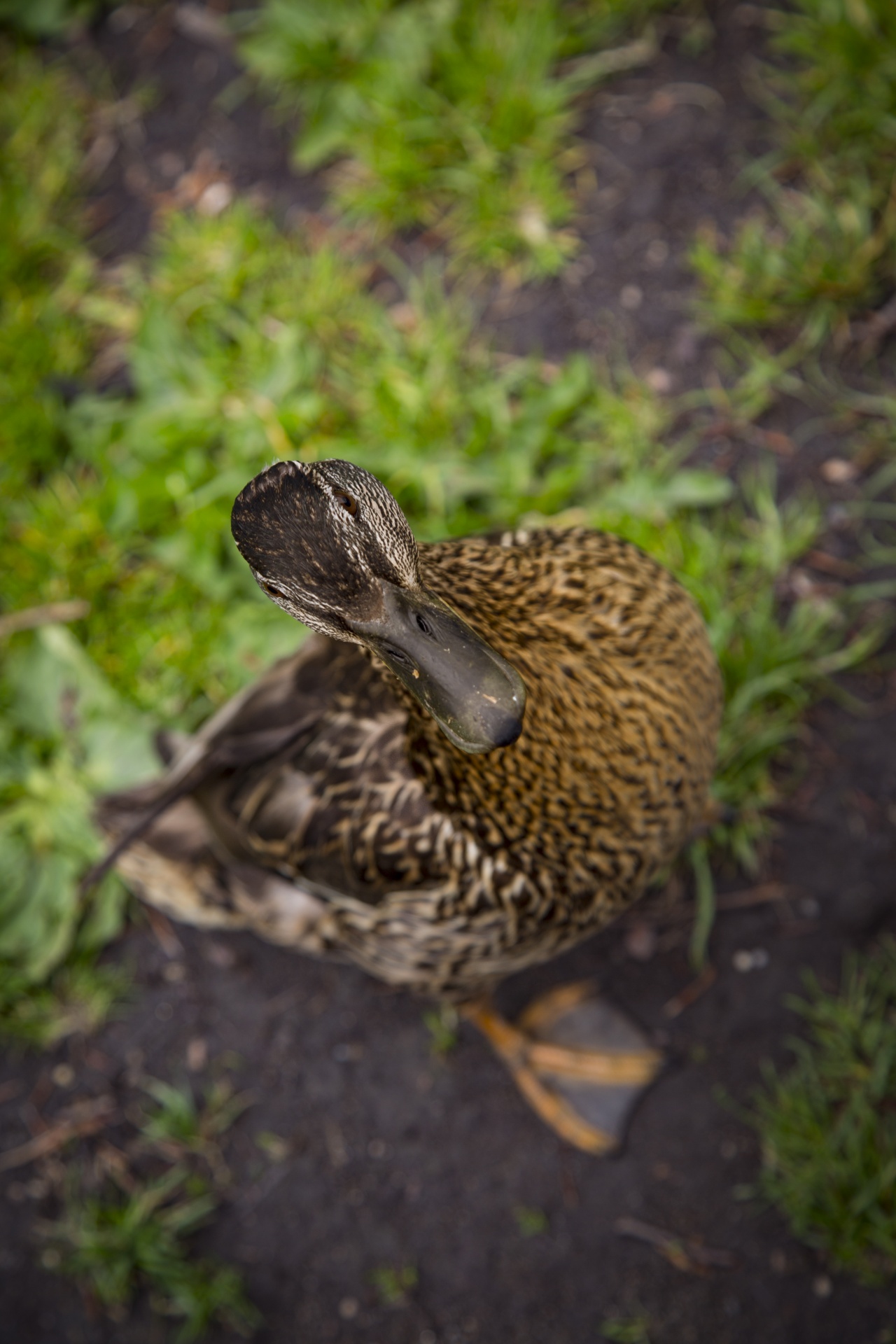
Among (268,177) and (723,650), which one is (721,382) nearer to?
(723,650)

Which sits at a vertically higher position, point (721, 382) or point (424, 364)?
point (424, 364)

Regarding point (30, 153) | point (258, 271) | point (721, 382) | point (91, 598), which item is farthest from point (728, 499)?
point (30, 153)

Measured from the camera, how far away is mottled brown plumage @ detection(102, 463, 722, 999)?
1.94m

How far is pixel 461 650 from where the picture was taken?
153cm

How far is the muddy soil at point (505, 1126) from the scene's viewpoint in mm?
2582

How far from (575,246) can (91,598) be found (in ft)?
6.49

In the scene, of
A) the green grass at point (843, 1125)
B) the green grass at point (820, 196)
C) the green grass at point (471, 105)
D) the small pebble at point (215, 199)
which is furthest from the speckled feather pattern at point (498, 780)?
the small pebble at point (215, 199)

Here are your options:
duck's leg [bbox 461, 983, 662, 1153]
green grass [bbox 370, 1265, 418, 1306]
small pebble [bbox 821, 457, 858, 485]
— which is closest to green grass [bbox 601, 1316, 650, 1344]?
duck's leg [bbox 461, 983, 662, 1153]

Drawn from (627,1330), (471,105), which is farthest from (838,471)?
(627,1330)

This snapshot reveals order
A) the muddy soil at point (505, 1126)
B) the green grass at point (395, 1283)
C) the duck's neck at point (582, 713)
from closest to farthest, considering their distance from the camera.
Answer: the duck's neck at point (582, 713)
the muddy soil at point (505, 1126)
the green grass at point (395, 1283)

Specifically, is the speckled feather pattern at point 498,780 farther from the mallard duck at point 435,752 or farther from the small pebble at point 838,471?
the small pebble at point 838,471

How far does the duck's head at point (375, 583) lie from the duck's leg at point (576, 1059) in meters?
1.42

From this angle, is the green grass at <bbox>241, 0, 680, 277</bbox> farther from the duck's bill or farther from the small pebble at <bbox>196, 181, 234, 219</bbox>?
the duck's bill

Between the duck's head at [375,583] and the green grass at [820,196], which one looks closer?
the duck's head at [375,583]
